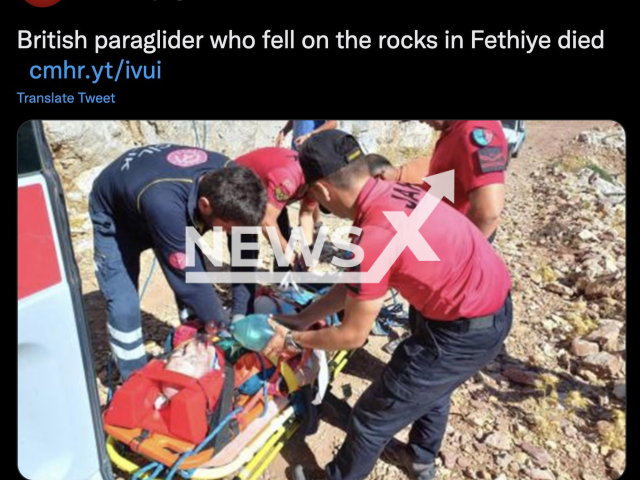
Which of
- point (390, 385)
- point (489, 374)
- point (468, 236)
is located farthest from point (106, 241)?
point (489, 374)

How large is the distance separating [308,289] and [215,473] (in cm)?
157

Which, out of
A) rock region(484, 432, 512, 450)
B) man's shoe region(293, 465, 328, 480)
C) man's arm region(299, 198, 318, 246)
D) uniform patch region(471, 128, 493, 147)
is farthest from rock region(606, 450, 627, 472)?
man's arm region(299, 198, 318, 246)

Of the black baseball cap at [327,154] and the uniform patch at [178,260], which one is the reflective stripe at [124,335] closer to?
the uniform patch at [178,260]

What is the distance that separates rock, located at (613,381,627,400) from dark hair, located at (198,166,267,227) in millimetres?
2687

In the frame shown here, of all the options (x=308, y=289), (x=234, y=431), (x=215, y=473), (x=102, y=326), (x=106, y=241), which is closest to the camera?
(x=215, y=473)

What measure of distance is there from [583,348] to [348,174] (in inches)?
109

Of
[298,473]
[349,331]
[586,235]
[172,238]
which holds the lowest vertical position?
[298,473]

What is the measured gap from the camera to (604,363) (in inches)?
139

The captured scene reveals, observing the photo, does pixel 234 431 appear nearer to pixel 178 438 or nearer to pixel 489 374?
pixel 178 438

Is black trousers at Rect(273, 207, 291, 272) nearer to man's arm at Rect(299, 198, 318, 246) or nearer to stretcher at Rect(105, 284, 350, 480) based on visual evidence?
man's arm at Rect(299, 198, 318, 246)

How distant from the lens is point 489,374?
363 centimetres

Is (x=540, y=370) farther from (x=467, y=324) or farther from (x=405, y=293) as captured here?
(x=405, y=293)

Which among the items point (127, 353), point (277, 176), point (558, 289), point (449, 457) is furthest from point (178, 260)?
point (558, 289)

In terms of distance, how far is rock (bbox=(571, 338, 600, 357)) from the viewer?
3.71 meters
